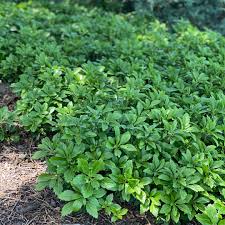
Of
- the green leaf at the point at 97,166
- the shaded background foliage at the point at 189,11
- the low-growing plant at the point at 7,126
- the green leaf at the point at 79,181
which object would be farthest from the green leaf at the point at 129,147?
the shaded background foliage at the point at 189,11

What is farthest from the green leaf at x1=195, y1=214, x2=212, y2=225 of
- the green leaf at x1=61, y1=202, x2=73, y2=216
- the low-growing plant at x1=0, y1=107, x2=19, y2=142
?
the low-growing plant at x1=0, y1=107, x2=19, y2=142

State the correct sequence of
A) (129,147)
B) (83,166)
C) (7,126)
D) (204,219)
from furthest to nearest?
(7,126), (129,147), (83,166), (204,219)

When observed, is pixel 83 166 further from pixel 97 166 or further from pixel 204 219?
pixel 204 219

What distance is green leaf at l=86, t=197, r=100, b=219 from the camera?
2318 millimetres

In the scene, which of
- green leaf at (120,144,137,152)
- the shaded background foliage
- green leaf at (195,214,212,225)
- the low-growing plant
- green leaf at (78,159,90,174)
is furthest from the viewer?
the shaded background foliage

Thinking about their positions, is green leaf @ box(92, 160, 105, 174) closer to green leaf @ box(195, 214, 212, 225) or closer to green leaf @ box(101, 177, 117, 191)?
green leaf @ box(101, 177, 117, 191)

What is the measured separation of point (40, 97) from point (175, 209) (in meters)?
1.39

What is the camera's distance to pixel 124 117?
9.29 ft

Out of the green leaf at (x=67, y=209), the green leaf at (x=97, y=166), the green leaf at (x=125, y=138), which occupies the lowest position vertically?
the green leaf at (x=67, y=209)

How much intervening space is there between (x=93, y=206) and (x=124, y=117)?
0.72 metres

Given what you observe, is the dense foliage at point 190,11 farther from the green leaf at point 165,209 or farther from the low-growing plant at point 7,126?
the green leaf at point 165,209

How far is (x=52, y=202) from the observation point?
2.59m

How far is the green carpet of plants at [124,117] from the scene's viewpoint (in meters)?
2.46

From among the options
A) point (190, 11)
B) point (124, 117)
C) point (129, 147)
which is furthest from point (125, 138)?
point (190, 11)
